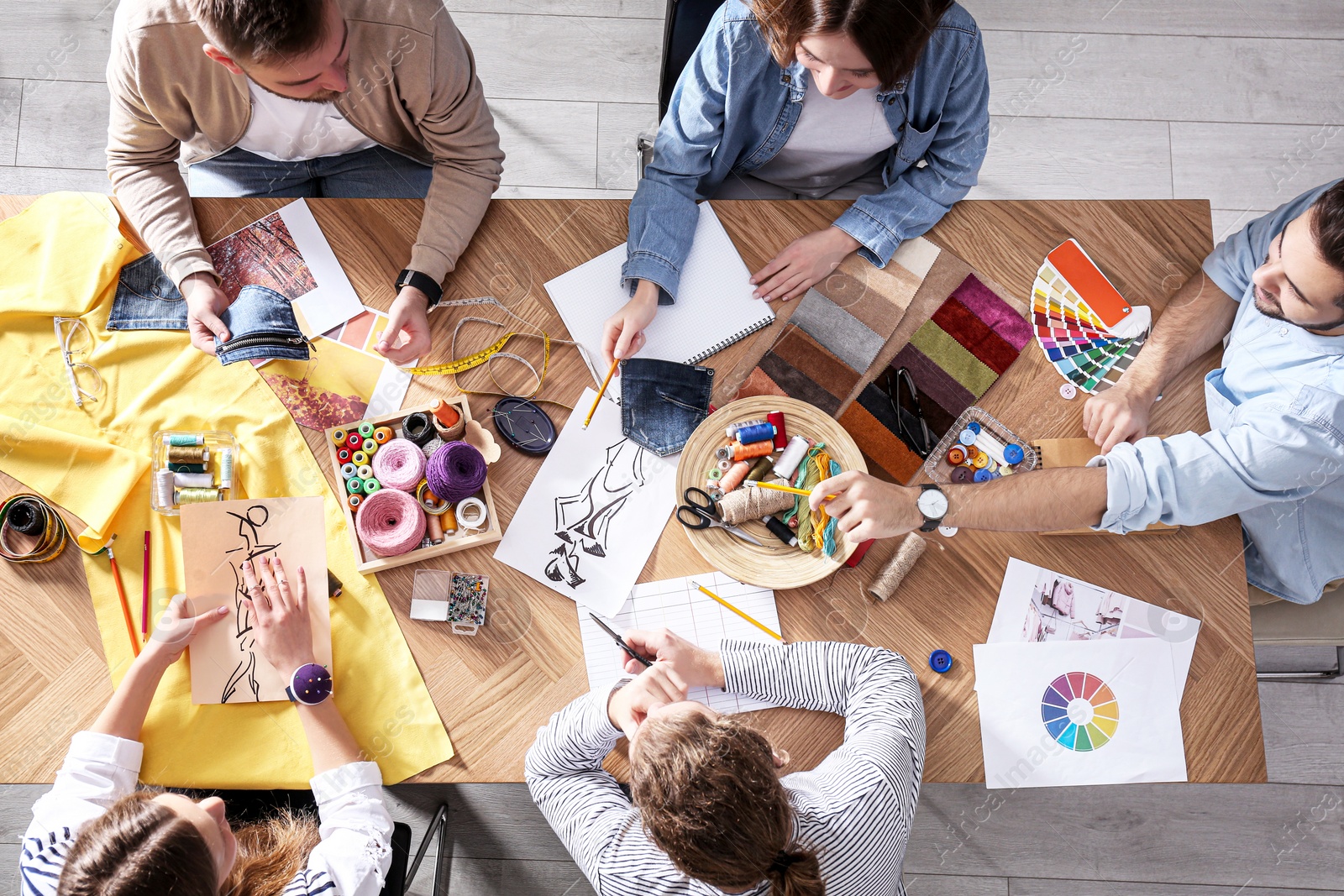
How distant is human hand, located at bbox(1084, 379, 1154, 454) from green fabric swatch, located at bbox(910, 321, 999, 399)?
200mm

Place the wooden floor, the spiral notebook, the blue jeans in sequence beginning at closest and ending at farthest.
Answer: the spiral notebook
the blue jeans
the wooden floor

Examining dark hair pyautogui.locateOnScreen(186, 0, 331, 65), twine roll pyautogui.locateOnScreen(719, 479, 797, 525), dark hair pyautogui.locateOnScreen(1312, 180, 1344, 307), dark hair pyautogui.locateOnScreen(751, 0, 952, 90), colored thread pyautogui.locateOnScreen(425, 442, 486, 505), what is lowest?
colored thread pyautogui.locateOnScreen(425, 442, 486, 505)

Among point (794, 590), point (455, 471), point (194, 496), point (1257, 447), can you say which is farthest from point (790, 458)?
point (194, 496)

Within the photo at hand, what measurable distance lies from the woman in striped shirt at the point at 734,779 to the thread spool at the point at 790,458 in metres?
0.31

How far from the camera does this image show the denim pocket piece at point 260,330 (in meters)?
1.49

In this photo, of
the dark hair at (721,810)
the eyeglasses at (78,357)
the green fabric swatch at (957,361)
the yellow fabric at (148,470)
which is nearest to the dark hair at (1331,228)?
the green fabric swatch at (957,361)

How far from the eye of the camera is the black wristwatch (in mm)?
1526

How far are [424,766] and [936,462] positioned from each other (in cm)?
112

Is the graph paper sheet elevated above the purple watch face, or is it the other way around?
the graph paper sheet

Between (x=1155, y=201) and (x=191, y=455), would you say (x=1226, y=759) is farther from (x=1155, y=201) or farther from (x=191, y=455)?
(x=191, y=455)

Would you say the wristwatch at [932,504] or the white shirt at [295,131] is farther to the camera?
the white shirt at [295,131]

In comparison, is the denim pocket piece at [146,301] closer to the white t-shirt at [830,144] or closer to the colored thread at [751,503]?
the colored thread at [751,503]

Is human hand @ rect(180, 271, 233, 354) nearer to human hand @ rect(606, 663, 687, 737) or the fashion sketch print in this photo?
the fashion sketch print

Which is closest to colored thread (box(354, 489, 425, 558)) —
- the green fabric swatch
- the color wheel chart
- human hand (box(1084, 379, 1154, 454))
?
the green fabric swatch
